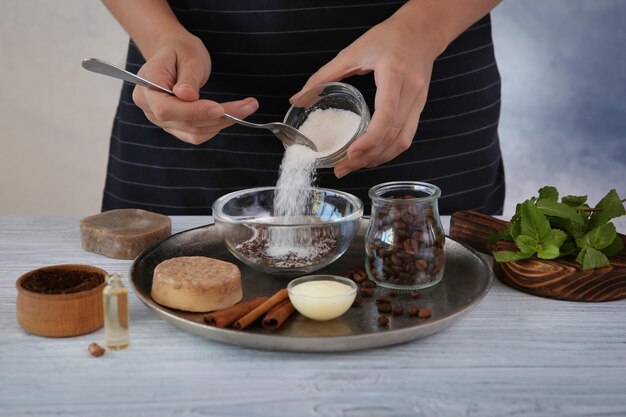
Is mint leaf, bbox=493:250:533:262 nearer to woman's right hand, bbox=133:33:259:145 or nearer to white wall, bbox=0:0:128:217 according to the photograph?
woman's right hand, bbox=133:33:259:145

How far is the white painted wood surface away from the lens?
3.72 feet

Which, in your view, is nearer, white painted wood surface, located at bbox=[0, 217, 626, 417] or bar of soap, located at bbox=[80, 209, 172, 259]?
white painted wood surface, located at bbox=[0, 217, 626, 417]

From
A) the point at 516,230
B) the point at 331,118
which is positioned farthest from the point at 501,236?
the point at 331,118

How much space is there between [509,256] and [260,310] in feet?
1.64

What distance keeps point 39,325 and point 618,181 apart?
10.8 ft

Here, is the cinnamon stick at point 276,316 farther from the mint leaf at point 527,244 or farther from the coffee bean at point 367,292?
the mint leaf at point 527,244

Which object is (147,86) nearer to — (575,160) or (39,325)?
(39,325)

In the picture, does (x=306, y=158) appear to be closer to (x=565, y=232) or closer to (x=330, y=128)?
(x=330, y=128)

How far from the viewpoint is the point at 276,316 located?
1333mm

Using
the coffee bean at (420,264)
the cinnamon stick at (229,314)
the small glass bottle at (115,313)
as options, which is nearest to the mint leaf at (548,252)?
the coffee bean at (420,264)

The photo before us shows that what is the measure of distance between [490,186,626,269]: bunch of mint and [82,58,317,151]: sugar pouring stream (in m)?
0.46

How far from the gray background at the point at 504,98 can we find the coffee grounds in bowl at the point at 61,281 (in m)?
2.71

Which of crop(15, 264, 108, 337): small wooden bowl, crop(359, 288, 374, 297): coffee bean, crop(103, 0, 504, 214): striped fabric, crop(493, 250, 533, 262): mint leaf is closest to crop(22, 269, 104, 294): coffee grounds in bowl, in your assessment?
crop(15, 264, 108, 337): small wooden bowl

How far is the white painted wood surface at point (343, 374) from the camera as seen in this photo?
3.72ft
